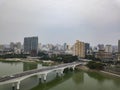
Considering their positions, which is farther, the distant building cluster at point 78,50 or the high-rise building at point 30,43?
the high-rise building at point 30,43

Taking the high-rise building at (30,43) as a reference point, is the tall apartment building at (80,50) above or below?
below

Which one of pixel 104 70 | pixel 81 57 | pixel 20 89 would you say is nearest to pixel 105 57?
pixel 81 57

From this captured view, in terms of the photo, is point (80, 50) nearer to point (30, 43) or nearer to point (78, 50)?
point (78, 50)

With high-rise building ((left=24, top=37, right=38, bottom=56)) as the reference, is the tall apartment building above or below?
below

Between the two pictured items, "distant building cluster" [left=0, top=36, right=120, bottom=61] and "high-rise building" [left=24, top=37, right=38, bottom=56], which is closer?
"distant building cluster" [left=0, top=36, right=120, bottom=61]

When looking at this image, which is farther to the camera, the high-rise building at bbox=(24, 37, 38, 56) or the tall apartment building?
the high-rise building at bbox=(24, 37, 38, 56)

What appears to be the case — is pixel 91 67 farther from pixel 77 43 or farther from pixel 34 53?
pixel 34 53

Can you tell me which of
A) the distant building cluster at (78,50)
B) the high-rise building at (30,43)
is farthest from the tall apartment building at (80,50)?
the high-rise building at (30,43)

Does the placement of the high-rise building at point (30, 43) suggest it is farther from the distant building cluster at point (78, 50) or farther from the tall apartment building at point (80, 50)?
the tall apartment building at point (80, 50)

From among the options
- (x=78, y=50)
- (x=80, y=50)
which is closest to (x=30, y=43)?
(x=78, y=50)

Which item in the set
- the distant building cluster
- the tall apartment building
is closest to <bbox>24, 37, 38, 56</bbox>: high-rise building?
the distant building cluster

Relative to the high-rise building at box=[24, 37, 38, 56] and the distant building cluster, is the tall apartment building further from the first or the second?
the high-rise building at box=[24, 37, 38, 56]
